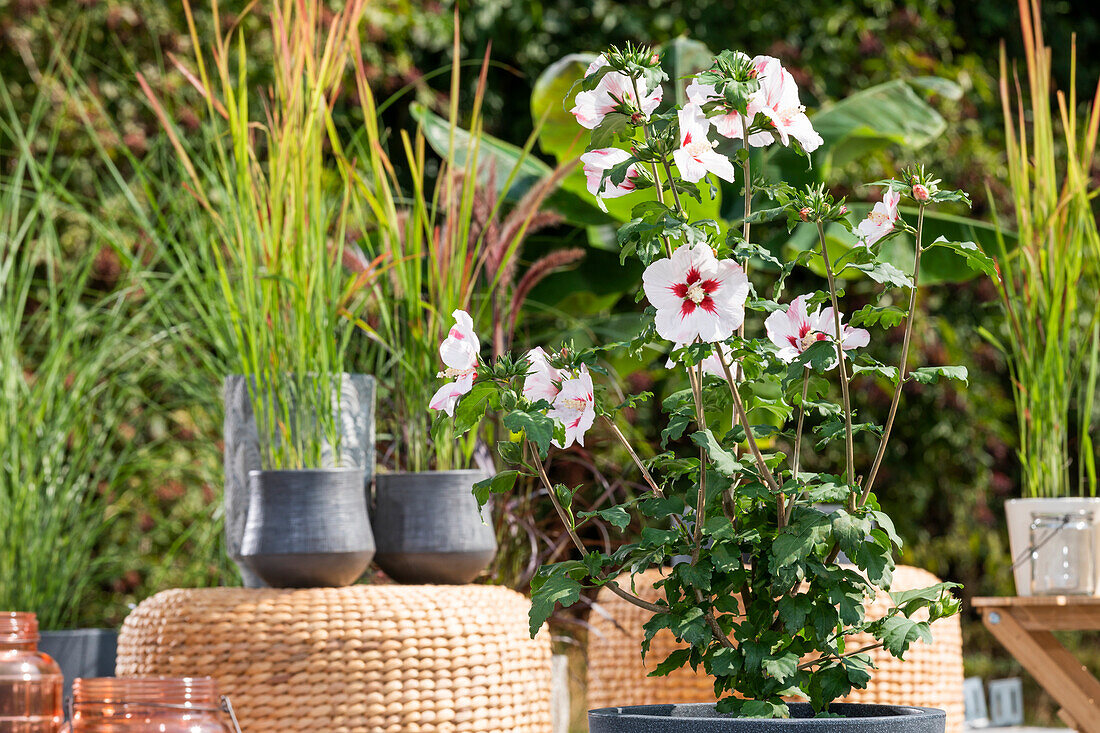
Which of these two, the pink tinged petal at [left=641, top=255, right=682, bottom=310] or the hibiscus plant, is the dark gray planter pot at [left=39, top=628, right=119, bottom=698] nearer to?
the hibiscus plant

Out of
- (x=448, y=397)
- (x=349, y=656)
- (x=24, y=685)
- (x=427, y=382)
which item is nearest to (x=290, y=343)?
(x=427, y=382)

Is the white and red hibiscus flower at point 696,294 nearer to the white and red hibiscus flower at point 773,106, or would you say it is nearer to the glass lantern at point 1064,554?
the white and red hibiscus flower at point 773,106

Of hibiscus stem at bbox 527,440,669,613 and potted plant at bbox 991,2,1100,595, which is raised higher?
potted plant at bbox 991,2,1100,595

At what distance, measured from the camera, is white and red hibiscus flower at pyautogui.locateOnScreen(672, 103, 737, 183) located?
0.88 m

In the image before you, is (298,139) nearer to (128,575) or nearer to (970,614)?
(128,575)

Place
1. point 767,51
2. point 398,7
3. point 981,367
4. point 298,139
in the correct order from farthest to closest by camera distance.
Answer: point 981,367 → point 767,51 → point 398,7 → point 298,139

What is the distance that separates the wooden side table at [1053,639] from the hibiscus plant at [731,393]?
1018mm

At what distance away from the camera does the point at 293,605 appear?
1315 mm

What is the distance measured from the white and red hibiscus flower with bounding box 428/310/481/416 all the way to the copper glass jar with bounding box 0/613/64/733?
0.36 meters

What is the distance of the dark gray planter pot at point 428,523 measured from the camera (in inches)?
59.3

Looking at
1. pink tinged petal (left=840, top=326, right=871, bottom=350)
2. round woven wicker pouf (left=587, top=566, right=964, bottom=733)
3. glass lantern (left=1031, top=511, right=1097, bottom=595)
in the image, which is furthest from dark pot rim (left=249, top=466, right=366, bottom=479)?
glass lantern (left=1031, top=511, right=1097, bottom=595)

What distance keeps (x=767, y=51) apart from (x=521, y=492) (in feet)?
9.83

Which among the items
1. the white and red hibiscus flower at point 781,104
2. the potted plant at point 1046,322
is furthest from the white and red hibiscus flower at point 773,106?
the potted plant at point 1046,322

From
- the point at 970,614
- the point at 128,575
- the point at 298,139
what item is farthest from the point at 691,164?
the point at 970,614
